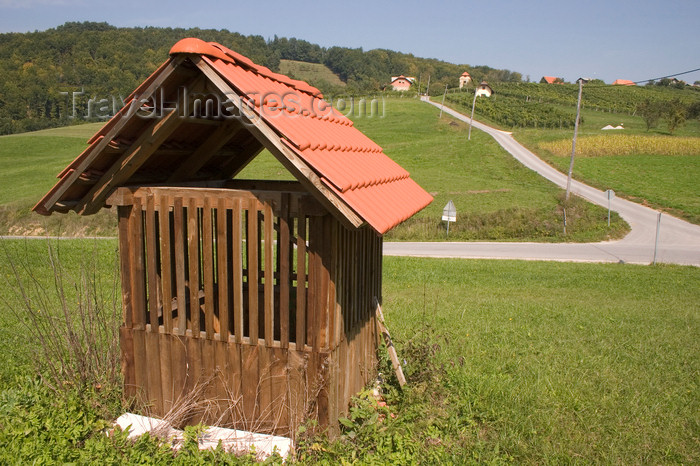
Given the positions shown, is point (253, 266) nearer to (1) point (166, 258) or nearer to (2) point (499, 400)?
(1) point (166, 258)

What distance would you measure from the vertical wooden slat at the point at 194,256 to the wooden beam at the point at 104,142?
85 cm

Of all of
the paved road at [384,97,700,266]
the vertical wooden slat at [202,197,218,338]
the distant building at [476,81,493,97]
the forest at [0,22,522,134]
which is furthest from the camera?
the distant building at [476,81,493,97]

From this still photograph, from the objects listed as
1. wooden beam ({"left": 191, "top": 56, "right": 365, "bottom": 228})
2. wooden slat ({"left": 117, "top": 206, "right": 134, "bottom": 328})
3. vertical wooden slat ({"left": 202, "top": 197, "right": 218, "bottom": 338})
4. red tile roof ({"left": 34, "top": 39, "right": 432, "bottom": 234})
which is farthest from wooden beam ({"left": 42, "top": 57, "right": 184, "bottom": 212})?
vertical wooden slat ({"left": 202, "top": 197, "right": 218, "bottom": 338})

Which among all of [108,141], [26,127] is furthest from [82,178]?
[26,127]

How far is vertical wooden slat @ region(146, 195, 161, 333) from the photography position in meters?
4.79

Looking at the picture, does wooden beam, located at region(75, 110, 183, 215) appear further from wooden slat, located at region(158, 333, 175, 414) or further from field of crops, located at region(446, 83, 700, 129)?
field of crops, located at region(446, 83, 700, 129)

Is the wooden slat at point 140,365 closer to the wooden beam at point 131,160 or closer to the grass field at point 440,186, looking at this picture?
the wooden beam at point 131,160

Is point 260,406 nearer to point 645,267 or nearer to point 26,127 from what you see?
point 645,267

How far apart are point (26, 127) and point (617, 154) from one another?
71.7 metres

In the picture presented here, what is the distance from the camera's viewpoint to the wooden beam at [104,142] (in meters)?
4.01

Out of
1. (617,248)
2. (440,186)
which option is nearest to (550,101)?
(440,186)

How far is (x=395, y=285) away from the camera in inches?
552

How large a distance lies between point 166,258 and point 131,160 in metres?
0.95

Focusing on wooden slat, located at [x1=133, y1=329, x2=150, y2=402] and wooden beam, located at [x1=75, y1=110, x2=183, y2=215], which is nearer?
wooden beam, located at [x1=75, y1=110, x2=183, y2=215]
